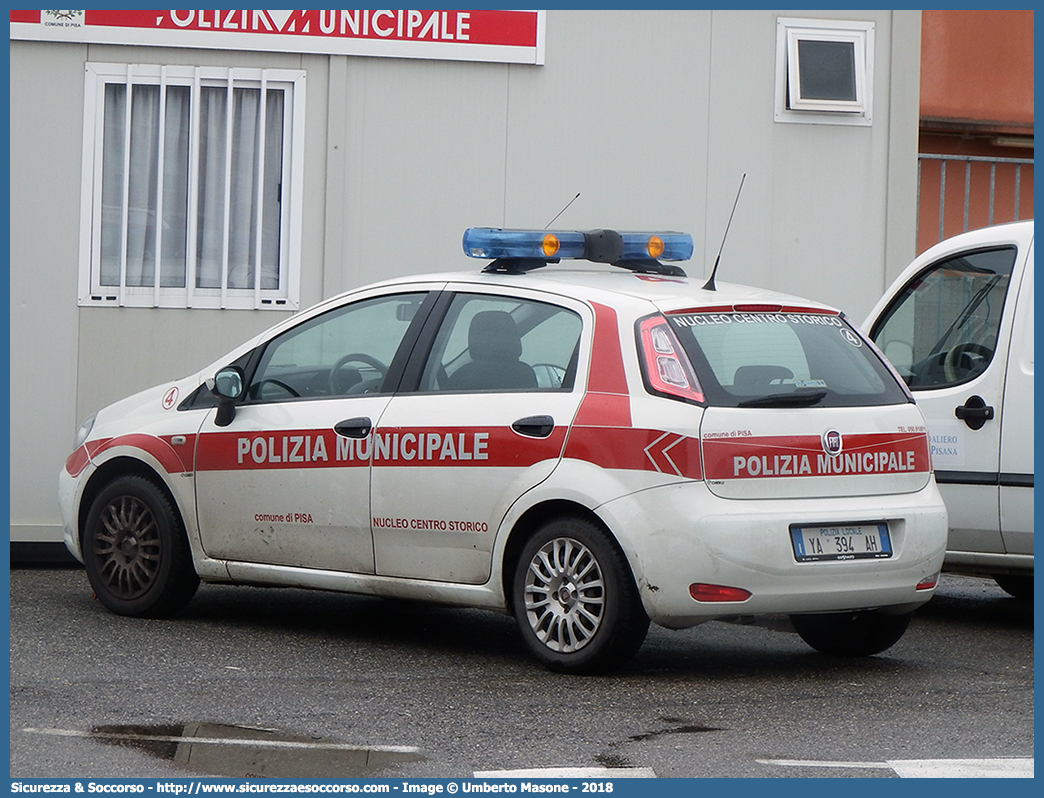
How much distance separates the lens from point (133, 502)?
7.82 m

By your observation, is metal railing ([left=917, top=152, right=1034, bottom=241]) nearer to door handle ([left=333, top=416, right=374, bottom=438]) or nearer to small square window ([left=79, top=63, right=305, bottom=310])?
small square window ([left=79, top=63, right=305, bottom=310])

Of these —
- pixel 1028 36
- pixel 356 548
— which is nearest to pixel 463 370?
pixel 356 548

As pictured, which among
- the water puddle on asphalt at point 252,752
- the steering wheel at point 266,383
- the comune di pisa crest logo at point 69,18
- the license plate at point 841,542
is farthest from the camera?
the comune di pisa crest logo at point 69,18

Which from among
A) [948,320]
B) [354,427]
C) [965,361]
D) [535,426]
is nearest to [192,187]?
[354,427]

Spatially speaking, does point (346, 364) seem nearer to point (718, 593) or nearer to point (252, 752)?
point (718, 593)

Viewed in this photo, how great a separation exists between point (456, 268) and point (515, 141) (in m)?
0.87

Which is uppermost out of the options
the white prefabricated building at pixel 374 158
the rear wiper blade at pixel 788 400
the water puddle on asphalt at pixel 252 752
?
the white prefabricated building at pixel 374 158

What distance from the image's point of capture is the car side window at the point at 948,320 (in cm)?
807

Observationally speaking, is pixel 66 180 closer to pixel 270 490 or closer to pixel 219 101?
pixel 219 101

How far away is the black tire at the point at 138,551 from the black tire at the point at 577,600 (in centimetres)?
184

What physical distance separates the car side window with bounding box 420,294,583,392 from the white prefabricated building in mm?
3511

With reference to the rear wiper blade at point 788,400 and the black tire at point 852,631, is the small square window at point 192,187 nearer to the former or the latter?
the black tire at point 852,631

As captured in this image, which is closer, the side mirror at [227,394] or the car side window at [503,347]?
the car side window at [503,347]

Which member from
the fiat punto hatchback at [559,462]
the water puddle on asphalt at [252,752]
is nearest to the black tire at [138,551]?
the fiat punto hatchback at [559,462]
